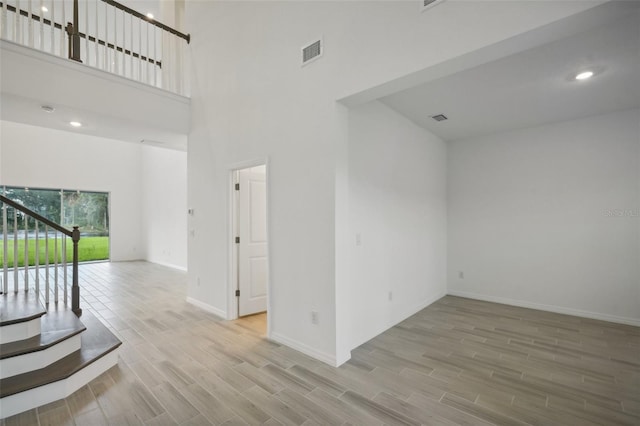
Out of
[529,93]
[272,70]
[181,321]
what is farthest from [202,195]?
[529,93]

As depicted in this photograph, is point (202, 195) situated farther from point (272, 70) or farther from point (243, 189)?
point (272, 70)

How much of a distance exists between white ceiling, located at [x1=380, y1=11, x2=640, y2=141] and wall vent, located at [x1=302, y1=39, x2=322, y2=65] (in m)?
1.05

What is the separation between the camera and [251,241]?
4.36 meters

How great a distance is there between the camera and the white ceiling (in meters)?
2.52

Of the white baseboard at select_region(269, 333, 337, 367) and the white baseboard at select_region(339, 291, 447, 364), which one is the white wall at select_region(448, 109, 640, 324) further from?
the white baseboard at select_region(269, 333, 337, 367)

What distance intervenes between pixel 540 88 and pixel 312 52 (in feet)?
8.42

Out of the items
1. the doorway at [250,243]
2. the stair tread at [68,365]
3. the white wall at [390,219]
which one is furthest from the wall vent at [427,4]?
the stair tread at [68,365]

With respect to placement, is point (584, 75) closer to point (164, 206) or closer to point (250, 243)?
point (250, 243)

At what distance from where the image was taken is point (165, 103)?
179 inches

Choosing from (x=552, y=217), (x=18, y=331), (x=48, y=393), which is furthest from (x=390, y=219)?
(x=18, y=331)

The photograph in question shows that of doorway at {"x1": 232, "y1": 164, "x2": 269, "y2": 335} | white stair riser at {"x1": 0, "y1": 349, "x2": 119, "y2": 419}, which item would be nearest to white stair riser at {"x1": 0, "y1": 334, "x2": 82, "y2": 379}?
white stair riser at {"x1": 0, "y1": 349, "x2": 119, "y2": 419}

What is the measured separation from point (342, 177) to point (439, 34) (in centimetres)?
138

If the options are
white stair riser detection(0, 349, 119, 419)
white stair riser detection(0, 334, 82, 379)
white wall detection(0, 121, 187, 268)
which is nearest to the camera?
white stair riser detection(0, 349, 119, 419)

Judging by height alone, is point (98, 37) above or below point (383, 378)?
above
